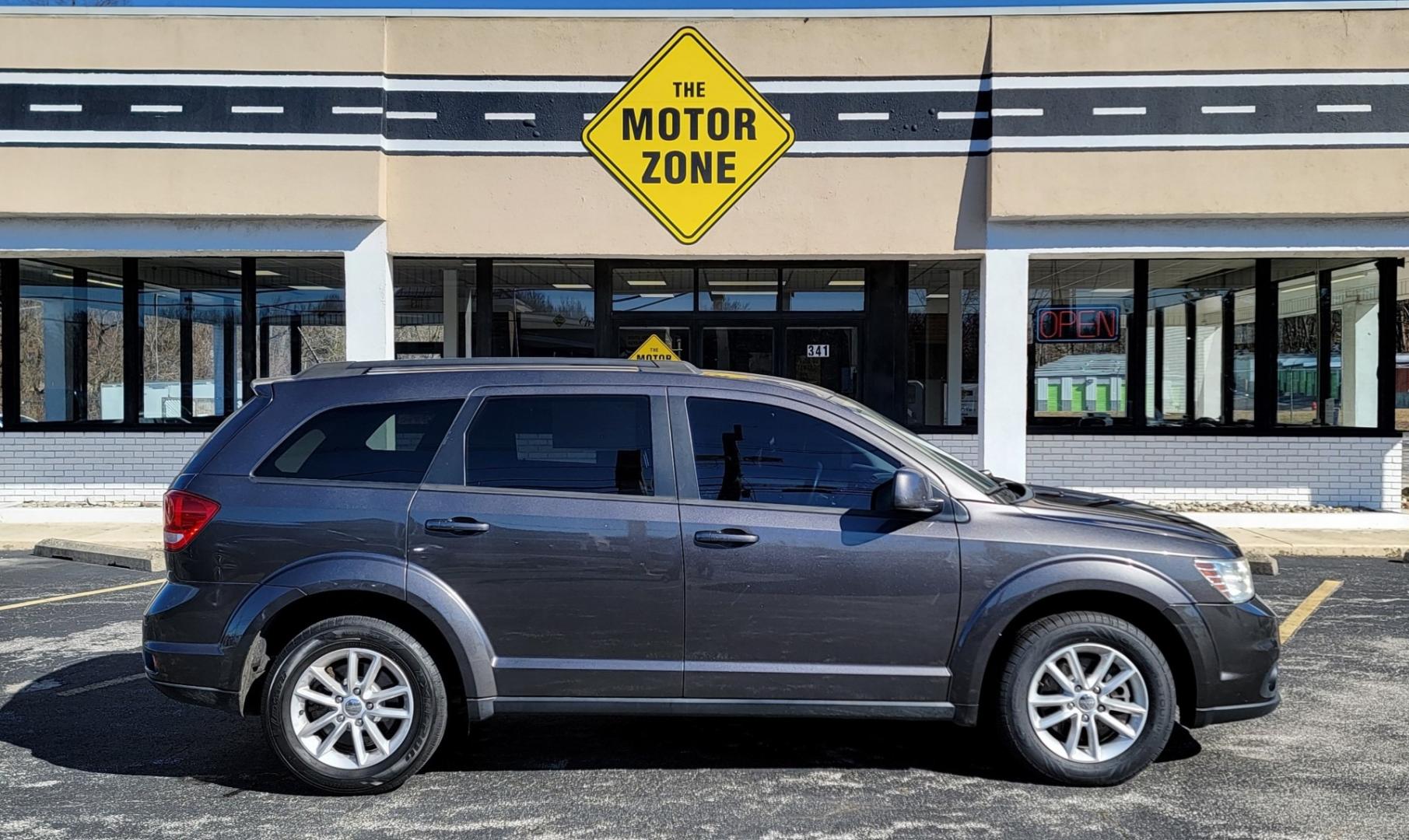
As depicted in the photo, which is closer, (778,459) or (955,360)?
(778,459)

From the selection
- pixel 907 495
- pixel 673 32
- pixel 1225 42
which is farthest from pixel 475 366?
pixel 1225 42

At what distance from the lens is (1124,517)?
190 inches

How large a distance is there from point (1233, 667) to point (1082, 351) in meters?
9.78

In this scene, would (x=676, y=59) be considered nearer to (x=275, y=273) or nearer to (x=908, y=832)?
(x=275, y=273)

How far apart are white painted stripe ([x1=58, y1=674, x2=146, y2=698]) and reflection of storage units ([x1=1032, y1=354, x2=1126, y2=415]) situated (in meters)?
10.6

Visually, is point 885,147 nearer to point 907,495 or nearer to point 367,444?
point 907,495

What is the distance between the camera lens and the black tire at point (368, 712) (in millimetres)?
4484

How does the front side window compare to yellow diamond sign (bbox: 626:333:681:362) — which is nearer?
the front side window

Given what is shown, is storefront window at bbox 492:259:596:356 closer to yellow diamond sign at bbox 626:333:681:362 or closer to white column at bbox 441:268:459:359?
white column at bbox 441:268:459:359

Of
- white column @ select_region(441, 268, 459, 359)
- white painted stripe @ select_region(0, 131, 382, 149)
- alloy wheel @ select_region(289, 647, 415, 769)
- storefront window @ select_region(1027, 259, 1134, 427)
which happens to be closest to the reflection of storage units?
storefront window @ select_region(1027, 259, 1134, 427)

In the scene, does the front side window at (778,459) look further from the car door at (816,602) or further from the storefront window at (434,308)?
the storefront window at (434,308)

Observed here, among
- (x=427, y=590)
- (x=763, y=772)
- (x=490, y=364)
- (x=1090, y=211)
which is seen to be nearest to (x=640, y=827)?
(x=763, y=772)

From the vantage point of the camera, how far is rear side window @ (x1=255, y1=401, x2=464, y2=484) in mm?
4691

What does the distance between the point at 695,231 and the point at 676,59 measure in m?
1.99
